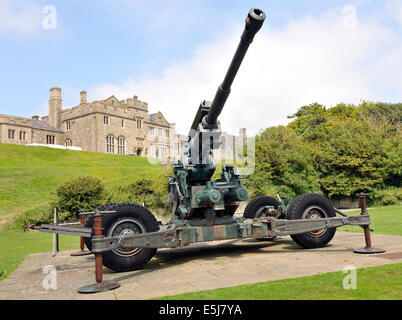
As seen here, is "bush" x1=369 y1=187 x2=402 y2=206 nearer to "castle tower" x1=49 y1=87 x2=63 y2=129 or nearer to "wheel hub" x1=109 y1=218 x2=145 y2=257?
"wheel hub" x1=109 y1=218 x2=145 y2=257

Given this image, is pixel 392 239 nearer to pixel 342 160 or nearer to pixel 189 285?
pixel 189 285

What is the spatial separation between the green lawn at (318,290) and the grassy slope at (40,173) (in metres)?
15.9

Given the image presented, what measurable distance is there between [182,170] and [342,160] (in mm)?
22583

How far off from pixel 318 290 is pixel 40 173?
29323mm

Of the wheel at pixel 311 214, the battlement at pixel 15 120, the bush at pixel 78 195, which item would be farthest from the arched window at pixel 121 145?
the wheel at pixel 311 214

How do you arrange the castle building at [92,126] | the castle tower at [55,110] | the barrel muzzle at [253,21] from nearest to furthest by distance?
the barrel muzzle at [253,21]
the castle building at [92,126]
the castle tower at [55,110]

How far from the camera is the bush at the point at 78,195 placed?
1739 centimetres

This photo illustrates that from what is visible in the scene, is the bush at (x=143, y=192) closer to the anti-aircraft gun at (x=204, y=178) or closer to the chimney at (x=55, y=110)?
the anti-aircraft gun at (x=204, y=178)

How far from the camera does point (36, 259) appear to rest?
7.77 m

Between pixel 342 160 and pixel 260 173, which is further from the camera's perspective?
pixel 342 160

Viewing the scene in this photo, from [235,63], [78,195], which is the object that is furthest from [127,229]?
[78,195]

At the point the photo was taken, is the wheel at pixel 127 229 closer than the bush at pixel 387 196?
Yes

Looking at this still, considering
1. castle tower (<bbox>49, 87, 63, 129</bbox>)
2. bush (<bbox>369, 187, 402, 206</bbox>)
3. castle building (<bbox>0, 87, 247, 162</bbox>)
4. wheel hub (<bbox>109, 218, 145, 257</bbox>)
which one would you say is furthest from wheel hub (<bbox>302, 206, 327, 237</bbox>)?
castle tower (<bbox>49, 87, 63, 129</bbox>)
